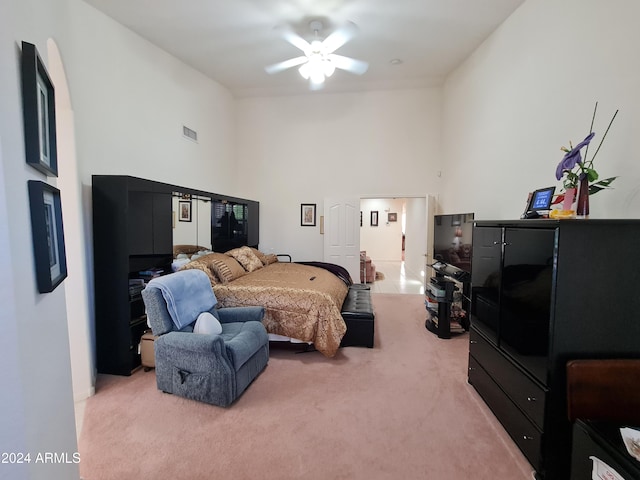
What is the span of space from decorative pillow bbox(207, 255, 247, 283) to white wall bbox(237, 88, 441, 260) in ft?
7.47

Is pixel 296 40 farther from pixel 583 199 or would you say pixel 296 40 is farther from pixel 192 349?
pixel 192 349

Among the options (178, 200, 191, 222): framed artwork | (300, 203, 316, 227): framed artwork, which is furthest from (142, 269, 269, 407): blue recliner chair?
(300, 203, 316, 227): framed artwork

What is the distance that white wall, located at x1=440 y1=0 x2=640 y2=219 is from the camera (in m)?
1.94

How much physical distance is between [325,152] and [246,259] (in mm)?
2861

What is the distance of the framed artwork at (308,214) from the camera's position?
20.6ft

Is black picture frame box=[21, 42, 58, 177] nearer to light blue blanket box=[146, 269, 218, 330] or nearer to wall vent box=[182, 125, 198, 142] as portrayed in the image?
light blue blanket box=[146, 269, 218, 330]

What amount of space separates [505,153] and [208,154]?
4466 mm

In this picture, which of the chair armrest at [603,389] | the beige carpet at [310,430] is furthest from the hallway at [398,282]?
the chair armrest at [603,389]

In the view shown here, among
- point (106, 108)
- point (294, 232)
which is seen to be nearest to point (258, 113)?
point (294, 232)

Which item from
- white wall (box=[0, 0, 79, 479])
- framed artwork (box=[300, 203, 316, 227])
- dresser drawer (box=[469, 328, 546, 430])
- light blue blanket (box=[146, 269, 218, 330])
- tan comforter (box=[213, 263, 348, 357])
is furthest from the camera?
framed artwork (box=[300, 203, 316, 227])

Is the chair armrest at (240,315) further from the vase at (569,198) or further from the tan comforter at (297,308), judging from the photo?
the vase at (569,198)

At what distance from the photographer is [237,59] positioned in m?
4.60

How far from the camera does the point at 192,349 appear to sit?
91.8 inches

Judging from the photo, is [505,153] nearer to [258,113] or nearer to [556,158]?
[556,158]
